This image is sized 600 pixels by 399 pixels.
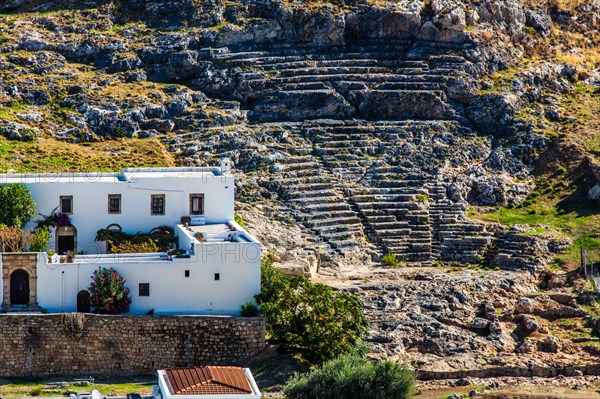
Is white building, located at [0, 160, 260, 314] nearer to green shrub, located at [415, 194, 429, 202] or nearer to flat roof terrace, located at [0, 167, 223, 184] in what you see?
flat roof terrace, located at [0, 167, 223, 184]

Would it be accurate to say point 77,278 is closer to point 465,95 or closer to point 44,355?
point 44,355

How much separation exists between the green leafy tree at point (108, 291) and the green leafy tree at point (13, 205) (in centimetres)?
545

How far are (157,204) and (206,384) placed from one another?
16.1 m

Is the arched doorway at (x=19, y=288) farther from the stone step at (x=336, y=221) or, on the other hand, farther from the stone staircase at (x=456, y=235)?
the stone staircase at (x=456, y=235)

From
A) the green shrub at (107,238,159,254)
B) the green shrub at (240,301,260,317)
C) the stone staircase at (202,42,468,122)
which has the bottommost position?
the green shrub at (240,301,260,317)

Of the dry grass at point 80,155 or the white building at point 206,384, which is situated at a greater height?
the dry grass at point 80,155

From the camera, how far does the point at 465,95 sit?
8450cm

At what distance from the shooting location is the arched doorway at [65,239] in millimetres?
65875

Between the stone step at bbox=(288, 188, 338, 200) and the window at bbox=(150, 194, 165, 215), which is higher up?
the window at bbox=(150, 194, 165, 215)

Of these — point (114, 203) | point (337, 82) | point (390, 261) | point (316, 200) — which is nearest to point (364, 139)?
point (337, 82)

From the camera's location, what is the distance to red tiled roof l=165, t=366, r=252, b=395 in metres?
52.2

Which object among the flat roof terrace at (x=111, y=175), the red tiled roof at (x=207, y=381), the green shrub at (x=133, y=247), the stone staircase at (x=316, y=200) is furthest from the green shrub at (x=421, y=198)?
the red tiled roof at (x=207, y=381)

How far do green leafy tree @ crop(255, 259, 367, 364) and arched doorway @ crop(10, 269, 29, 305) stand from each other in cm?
953

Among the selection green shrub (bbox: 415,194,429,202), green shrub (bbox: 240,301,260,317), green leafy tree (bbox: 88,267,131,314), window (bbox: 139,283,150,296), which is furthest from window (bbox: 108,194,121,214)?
green shrub (bbox: 415,194,429,202)
